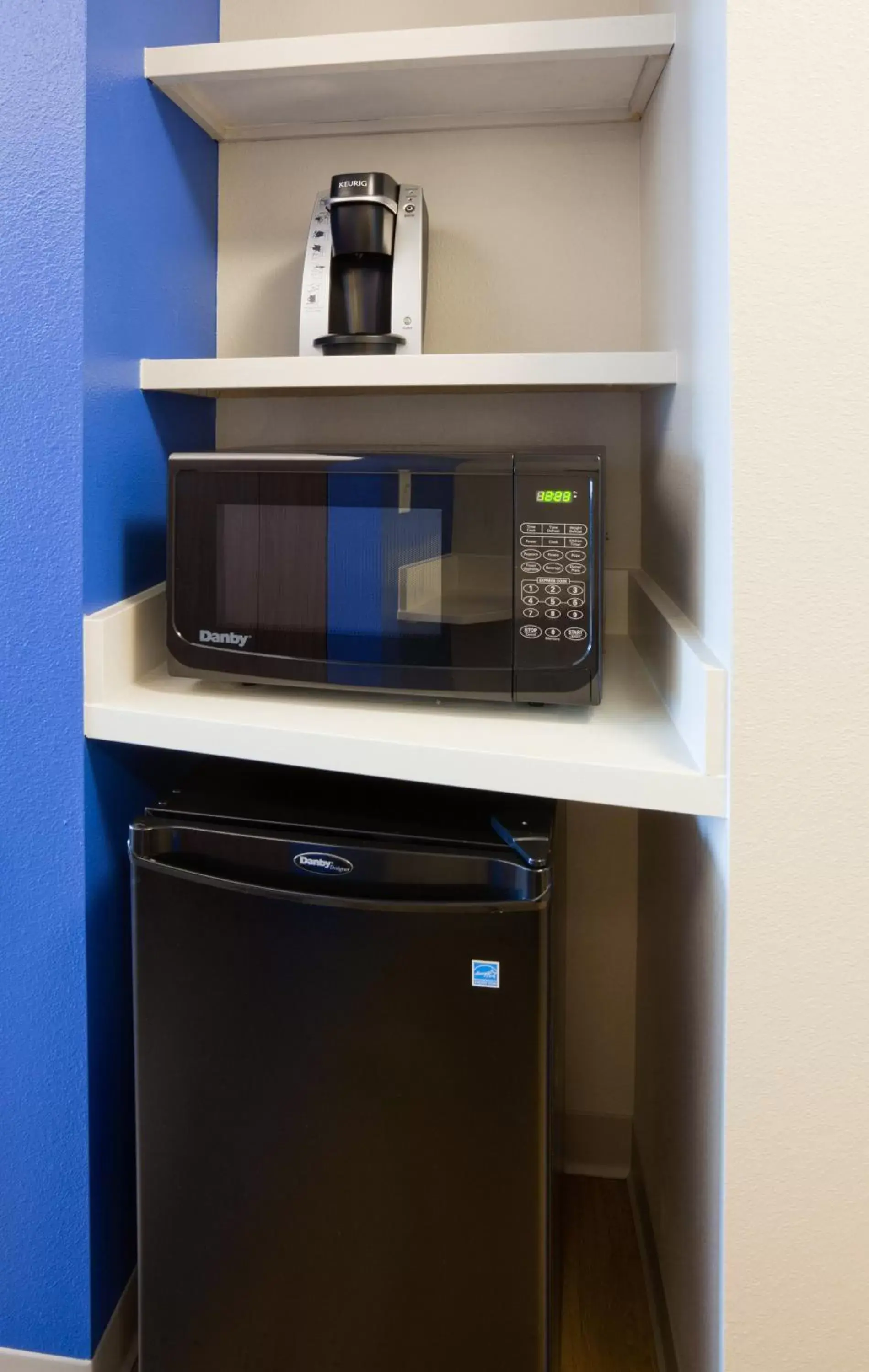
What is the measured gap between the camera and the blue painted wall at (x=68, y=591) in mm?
1119

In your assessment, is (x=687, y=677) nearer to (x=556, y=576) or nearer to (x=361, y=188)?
(x=556, y=576)

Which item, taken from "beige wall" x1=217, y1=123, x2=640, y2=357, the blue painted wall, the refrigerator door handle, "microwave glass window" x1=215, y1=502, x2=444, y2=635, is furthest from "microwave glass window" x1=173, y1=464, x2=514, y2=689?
"beige wall" x1=217, y1=123, x2=640, y2=357

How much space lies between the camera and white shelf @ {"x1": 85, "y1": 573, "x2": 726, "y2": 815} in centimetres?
92

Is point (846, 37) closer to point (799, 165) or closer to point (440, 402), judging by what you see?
point (799, 165)

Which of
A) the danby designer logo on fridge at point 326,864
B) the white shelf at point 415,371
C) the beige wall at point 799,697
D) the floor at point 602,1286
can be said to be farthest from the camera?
the floor at point 602,1286

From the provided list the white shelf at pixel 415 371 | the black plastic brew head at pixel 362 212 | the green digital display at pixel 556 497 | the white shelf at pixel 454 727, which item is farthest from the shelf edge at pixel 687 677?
the black plastic brew head at pixel 362 212

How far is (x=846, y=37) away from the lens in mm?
788

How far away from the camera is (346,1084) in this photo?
3.48 feet

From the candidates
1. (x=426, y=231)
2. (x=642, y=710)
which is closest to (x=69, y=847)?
(x=642, y=710)

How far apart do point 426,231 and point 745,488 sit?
85 centimetres

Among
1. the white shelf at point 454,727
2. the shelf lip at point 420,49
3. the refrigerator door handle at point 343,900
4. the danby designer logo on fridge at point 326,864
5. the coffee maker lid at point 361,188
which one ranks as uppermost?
the shelf lip at point 420,49

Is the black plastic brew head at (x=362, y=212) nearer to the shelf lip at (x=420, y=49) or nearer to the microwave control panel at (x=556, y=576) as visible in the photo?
the shelf lip at (x=420, y=49)

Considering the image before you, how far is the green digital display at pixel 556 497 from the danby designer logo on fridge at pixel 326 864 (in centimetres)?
43

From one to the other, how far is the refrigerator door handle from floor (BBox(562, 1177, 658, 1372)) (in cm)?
73
